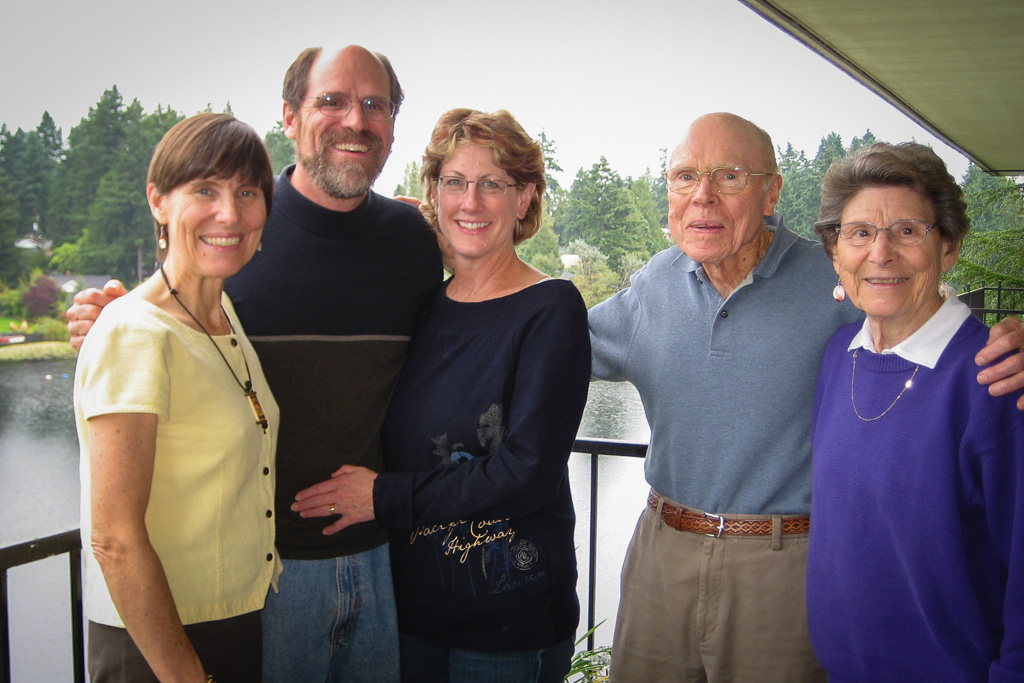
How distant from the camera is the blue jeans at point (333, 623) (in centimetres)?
112

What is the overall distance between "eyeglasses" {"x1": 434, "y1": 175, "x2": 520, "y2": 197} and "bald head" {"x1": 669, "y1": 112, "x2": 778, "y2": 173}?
35cm

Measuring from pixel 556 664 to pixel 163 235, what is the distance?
0.89 m

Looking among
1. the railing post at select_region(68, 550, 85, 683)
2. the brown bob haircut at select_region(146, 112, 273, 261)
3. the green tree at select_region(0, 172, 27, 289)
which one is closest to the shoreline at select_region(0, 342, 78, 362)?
the green tree at select_region(0, 172, 27, 289)

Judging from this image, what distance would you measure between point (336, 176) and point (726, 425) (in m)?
0.80

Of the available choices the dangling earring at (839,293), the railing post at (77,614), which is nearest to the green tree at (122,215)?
the railing post at (77,614)

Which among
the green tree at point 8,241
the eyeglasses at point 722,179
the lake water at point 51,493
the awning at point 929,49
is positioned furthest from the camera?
the green tree at point 8,241

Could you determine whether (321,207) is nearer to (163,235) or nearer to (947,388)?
(163,235)

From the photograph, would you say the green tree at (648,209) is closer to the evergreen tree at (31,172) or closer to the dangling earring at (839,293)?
the dangling earring at (839,293)

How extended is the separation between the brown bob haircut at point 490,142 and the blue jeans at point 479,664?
79 cm

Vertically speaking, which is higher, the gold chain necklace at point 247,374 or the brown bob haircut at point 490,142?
the brown bob haircut at point 490,142

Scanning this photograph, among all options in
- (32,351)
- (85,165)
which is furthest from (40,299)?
(85,165)

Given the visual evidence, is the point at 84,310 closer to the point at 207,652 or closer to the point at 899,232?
the point at 207,652

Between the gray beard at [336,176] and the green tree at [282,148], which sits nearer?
the green tree at [282,148]

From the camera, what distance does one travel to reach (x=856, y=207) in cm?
109
